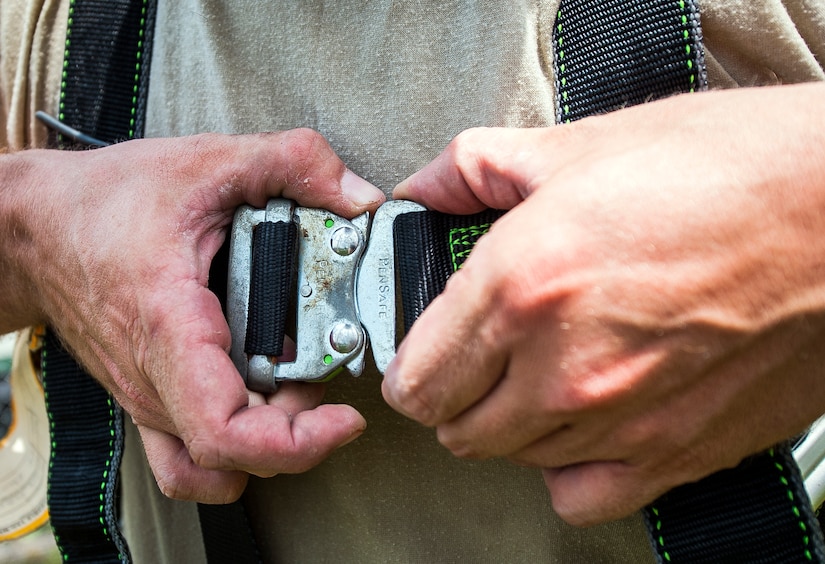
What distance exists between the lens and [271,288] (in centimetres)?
97

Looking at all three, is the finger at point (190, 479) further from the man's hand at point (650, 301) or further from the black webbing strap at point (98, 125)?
the man's hand at point (650, 301)

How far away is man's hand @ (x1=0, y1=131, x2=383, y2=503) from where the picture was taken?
0.89 metres

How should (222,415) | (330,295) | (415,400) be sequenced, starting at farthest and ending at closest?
(330,295)
(222,415)
(415,400)

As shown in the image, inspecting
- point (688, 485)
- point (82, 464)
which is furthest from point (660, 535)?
point (82, 464)

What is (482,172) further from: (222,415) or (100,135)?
(100,135)

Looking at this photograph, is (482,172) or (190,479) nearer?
(482,172)

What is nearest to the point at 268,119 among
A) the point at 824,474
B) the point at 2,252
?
the point at 2,252

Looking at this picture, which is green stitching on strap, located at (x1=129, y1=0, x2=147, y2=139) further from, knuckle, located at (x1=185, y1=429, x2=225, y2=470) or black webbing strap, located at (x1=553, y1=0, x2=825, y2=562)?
black webbing strap, located at (x1=553, y1=0, x2=825, y2=562)

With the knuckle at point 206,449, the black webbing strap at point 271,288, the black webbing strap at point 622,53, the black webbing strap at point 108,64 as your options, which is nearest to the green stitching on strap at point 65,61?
the black webbing strap at point 108,64

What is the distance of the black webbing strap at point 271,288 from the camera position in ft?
3.14

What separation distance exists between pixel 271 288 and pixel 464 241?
10.2 inches

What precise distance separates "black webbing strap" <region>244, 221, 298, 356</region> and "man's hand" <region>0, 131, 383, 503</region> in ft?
0.14

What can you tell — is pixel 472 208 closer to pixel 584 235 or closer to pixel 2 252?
pixel 584 235

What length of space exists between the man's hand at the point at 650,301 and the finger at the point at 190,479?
0.35m
